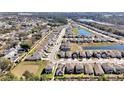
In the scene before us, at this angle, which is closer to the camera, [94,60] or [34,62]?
[34,62]

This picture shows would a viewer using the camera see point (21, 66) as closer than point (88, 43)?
Yes

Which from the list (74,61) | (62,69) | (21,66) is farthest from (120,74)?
(21,66)

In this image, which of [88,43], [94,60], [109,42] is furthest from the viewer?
[88,43]
